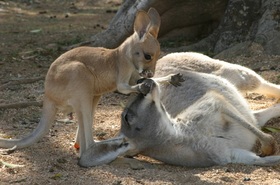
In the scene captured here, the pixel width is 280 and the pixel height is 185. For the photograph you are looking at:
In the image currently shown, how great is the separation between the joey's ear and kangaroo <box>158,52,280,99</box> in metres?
0.64

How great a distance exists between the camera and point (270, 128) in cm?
545

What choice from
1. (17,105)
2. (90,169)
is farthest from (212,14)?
(90,169)

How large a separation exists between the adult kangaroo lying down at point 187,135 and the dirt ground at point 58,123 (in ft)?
0.27

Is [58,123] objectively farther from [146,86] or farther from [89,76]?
[146,86]

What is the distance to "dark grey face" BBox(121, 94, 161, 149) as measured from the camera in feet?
15.5

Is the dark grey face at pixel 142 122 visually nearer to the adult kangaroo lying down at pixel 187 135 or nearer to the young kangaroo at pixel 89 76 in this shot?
the adult kangaroo lying down at pixel 187 135

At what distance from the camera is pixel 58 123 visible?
5.91 meters

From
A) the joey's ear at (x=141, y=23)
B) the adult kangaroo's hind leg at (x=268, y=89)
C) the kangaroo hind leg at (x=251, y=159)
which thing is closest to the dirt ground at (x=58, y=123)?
the kangaroo hind leg at (x=251, y=159)

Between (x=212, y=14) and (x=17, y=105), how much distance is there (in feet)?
11.8

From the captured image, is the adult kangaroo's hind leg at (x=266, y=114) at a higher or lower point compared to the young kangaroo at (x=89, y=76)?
lower

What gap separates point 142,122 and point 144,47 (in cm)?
58

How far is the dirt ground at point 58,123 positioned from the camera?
4.43 meters

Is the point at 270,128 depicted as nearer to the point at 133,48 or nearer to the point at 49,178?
the point at 133,48

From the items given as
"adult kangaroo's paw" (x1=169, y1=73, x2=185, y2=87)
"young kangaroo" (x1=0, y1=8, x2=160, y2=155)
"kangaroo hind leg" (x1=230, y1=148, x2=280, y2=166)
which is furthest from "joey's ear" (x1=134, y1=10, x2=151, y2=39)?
"kangaroo hind leg" (x1=230, y1=148, x2=280, y2=166)
